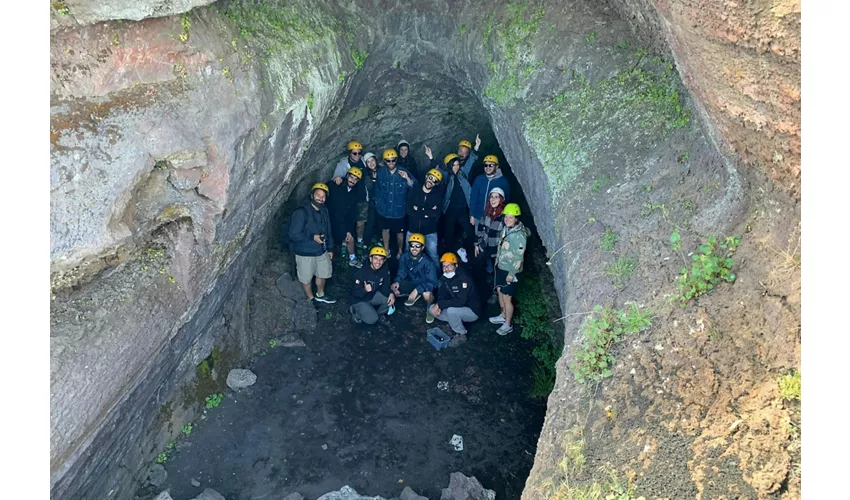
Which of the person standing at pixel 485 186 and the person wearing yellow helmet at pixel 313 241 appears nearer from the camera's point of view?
the person wearing yellow helmet at pixel 313 241

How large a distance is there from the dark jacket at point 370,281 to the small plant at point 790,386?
20.9ft

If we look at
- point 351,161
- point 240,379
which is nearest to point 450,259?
point 351,161

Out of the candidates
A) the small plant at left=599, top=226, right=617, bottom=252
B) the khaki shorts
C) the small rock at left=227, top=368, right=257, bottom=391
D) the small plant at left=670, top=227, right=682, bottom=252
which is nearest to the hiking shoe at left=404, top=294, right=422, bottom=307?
the khaki shorts

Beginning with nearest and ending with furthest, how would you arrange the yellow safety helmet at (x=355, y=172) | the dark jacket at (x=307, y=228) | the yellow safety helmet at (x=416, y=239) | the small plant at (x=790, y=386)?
the small plant at (x=790, y=386), the yellow safety helmet at (x=416, y=239), the dark jacket at (x=307, y=228), the yellow safety helmet at (x=355, y=172)

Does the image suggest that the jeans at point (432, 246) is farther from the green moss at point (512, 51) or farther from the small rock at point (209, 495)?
the small rock at point (209, 495)

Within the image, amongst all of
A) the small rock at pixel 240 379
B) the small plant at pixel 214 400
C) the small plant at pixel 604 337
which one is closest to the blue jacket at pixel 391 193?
the small rock at pixel 240 379

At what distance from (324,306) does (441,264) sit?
2024 millimetres

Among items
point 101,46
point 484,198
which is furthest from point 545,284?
point 101,46

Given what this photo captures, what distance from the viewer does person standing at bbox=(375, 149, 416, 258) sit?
10.6m

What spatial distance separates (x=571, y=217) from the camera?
6.98 m

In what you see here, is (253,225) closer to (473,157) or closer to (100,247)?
(100,247)

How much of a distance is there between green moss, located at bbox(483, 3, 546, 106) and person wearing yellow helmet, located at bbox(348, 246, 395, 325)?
2.98 m

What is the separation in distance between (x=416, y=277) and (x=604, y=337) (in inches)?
193

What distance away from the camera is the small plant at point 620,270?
19.6 feet
